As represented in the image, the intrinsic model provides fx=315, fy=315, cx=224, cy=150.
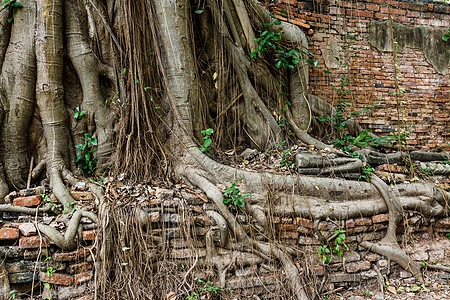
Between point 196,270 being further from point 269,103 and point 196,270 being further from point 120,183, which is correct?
point 269,103

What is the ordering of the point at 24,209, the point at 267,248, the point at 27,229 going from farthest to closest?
the point at 267,248, the point at 24,209, the point at 27,229

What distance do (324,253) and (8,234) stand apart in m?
2.69

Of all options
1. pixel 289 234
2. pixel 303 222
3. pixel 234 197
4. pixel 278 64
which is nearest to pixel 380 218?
pixel 303 222

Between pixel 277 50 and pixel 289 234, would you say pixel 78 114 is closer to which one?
pixel 289 234

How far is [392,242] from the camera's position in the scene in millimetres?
3258

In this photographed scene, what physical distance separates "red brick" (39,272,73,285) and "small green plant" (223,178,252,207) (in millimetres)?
1377

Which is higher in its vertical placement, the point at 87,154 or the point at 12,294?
the point at 87,154

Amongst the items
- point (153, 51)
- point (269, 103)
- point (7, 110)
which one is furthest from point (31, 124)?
point (269, 103)

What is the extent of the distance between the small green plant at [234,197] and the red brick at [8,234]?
168cm

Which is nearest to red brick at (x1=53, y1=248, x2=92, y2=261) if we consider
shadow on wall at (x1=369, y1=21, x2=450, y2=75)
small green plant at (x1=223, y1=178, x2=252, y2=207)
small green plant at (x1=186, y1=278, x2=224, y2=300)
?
small green plant at (x1=186, y1=278, x2=224, y2=300)

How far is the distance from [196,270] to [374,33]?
4.80 metres

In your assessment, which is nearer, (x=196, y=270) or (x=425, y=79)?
(x=196, y=270)

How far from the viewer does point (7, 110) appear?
3.04 m

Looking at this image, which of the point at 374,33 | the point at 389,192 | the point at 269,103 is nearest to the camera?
the point at 389,192
